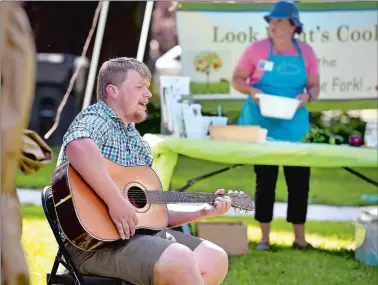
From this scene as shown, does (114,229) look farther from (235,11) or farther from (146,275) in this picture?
(235,11)

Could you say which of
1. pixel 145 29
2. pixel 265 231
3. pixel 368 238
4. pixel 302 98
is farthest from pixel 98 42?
pixel 368 238

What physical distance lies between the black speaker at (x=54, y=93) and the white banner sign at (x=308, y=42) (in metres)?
0.96

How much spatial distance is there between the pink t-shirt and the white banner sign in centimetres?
41

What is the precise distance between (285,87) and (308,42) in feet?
2.30

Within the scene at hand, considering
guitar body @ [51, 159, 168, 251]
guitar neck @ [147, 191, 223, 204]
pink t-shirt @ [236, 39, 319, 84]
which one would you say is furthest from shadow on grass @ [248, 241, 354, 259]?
guitar body @ [51, 159, 168, 251]

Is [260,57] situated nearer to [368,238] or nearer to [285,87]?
[285,87]

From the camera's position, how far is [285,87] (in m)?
5.48

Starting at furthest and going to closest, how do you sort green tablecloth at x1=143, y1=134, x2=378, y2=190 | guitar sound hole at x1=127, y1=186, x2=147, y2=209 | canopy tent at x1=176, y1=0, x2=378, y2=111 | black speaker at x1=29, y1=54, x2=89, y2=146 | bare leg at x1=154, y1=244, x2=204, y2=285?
black speaker at x1=29, y1=54, x2=89, y2=146 → canopy tent at x1=176, y1=0, x2=378, y2=111 → green tablecloth at x1=143, y1=134, x2=378, y2=190 → guitar sound hole at x1=127, y1=186, x2=147, y2=209 → bare leg at x1=154, y1=244, x2=204, y2=285

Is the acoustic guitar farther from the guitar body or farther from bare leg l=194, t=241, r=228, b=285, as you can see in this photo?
bare leg l=194, t=241, r=228, b=285

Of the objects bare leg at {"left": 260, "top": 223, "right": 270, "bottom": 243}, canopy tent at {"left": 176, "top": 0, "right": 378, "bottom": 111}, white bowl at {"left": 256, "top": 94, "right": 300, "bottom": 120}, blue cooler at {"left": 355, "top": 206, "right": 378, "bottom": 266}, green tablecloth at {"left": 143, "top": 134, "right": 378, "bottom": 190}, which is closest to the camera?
green tablecloth at {"left": 143, "top": 134, "right": 378, "bottom": 190}

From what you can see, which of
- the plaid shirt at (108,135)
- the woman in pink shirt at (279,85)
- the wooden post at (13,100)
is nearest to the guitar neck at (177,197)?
the plaid shirt at (108,135)

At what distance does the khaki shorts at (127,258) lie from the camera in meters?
2.97

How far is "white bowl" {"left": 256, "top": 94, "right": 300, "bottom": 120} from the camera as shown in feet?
17.6

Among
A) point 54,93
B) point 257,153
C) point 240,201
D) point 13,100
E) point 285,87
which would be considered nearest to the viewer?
point 13,100
